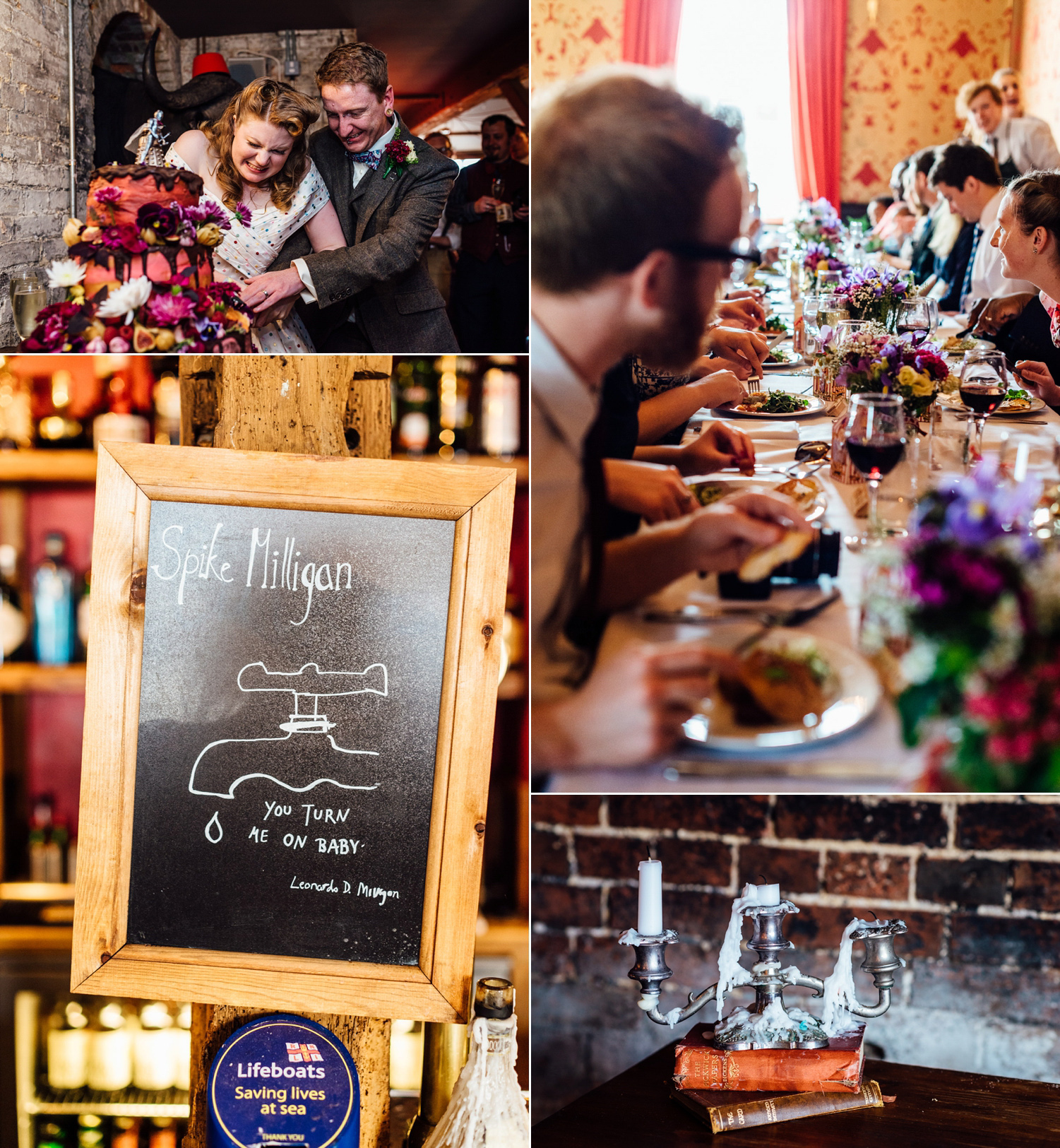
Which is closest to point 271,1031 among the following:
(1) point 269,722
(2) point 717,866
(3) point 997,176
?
(1) point 269,722

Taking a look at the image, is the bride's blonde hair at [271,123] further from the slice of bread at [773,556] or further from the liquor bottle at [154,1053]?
the liquor bottle at [154,1053]

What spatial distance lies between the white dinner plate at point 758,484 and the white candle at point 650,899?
1.85ft

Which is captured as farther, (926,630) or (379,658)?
(379,658)

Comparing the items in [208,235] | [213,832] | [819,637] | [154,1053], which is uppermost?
[208,235]

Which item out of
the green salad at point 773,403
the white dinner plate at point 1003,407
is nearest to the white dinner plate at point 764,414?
the green salad at point 773,403

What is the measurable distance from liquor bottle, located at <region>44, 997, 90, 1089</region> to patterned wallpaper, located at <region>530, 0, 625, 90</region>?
5.64ft

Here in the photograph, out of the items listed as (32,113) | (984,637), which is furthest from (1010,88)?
(32,113)

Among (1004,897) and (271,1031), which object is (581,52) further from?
(1004,897)

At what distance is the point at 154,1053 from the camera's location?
1.95 meters

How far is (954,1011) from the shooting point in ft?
5.93

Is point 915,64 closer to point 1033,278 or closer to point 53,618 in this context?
point 1033,278

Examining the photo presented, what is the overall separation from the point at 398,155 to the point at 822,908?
4.39 ft

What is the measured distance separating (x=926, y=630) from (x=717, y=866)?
2.71ft

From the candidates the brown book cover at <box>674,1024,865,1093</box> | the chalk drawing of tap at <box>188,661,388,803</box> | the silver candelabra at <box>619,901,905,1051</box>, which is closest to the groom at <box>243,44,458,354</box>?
the chalk drawing of tap at <box>188,661,388,803</box>
